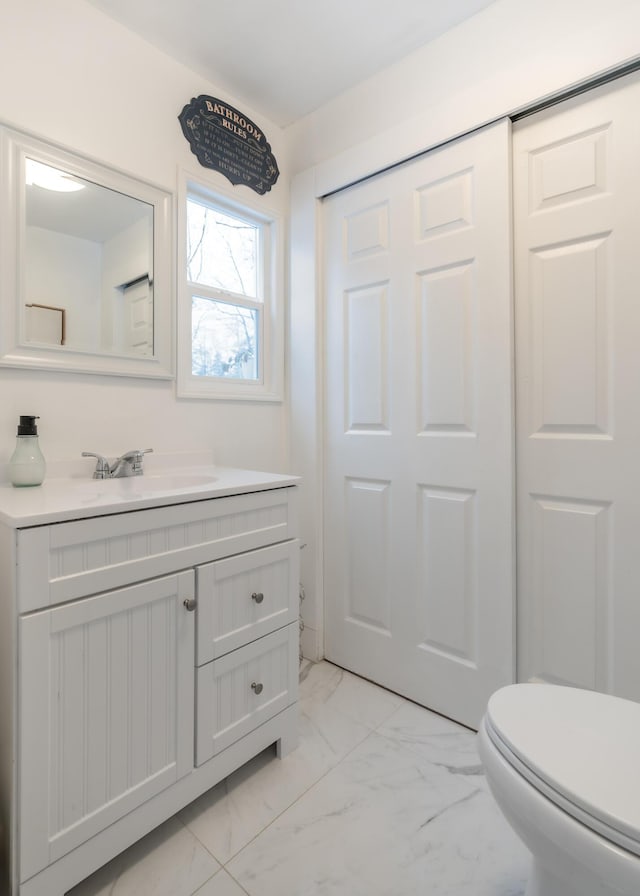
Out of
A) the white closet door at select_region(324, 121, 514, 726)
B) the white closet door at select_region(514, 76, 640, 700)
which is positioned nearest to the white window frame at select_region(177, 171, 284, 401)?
the white closet door at select_region(324, 121, 514, 726)

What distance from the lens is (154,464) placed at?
1.56 meters

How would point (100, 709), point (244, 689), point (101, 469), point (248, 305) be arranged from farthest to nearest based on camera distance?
point (248, 305) < point (101, 469) < point (244, 689) < point (100, 709)

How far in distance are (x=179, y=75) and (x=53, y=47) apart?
0.45 meters

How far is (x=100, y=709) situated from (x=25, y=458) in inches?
26.1

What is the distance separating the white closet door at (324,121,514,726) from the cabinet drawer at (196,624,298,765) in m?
0.50

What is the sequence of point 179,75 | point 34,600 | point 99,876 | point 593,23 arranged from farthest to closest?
1. point 179,75
2. point 593,23
3. point 99,876
4. point 34,600

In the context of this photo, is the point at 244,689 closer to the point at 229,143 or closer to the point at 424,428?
the point at 424,428

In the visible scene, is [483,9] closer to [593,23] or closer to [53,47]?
[593,23]

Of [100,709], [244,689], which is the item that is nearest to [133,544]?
[100,709]

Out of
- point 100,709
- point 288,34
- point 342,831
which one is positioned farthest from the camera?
point 288,34

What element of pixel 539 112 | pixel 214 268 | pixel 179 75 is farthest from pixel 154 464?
pixel 539 112

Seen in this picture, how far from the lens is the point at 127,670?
39.0 inches

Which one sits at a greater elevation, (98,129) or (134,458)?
(98,129)

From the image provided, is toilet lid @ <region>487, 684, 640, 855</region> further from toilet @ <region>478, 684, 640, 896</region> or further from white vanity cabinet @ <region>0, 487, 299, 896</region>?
white vanity cabinet @ <region>0, 487, 299, 896</region>
